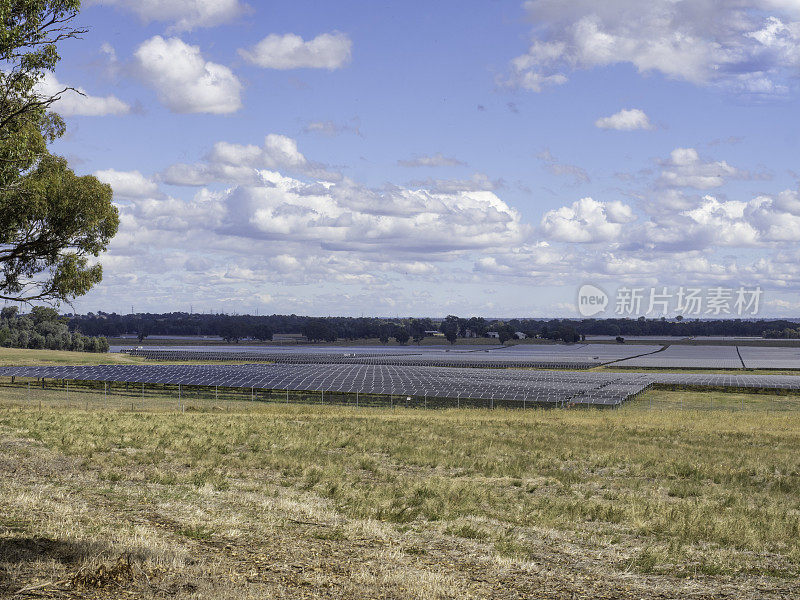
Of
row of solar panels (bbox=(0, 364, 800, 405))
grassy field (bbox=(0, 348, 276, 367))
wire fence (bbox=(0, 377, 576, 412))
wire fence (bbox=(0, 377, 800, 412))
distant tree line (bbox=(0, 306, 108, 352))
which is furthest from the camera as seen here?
distant tree line (bbox=(0, 306, 108, 352))

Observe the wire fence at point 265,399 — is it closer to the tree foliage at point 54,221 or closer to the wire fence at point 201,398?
the wire fence at point 201,398

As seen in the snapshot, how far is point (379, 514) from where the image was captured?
1672cm

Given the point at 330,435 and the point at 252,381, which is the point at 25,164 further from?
the point at 252,381

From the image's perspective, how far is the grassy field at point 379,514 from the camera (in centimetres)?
1134

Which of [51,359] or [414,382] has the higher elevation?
[414,382]

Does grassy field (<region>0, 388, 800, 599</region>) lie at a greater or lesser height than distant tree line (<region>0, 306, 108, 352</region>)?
greater

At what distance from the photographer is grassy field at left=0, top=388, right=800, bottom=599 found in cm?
1134

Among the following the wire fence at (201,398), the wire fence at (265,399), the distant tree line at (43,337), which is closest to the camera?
the wire fence at (201,398)

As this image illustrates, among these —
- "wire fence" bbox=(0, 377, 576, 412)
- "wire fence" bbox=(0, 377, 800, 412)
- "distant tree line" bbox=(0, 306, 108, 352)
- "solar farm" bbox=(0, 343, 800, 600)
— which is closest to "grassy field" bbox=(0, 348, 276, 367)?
"distant tree line" bbox=(0, 306, 108, 352)

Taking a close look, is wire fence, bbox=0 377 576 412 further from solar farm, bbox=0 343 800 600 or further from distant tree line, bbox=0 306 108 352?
distant tree line, bbox=0 306 108 352

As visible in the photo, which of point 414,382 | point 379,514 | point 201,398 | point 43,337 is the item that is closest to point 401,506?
point 379,514

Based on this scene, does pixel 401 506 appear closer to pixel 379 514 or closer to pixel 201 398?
pixel 379 514

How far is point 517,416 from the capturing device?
49.9 meters

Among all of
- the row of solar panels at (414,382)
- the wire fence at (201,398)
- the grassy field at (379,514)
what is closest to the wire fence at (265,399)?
the wire fence at (201,398)
